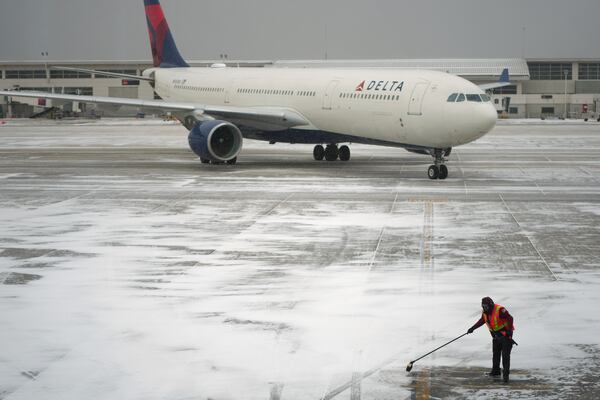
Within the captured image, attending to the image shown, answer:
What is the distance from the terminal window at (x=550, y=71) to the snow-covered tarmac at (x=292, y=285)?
Result: 318ft

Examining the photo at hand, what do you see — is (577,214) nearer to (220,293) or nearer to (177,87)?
(220,293)

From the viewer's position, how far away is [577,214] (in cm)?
2500

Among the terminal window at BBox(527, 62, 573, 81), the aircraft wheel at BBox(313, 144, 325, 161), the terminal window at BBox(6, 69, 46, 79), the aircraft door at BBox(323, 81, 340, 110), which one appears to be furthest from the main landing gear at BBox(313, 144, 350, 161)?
the terminal window at BBox(6, 69, 46, 79)

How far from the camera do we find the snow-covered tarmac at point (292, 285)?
11.6m

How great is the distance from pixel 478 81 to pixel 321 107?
8536cm

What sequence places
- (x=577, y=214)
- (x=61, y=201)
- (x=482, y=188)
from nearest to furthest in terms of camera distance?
(x=577, y=214)
(x=61, y=201)
(x=482, y=188)

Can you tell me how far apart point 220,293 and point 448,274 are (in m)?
4.33

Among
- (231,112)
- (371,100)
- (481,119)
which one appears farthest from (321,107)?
(481,119)

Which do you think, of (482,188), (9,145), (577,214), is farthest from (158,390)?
(9,145)

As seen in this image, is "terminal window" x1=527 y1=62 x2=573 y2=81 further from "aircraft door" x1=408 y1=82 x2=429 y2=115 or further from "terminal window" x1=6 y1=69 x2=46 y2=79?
"aircraft door" x1=408 y1=82 x2=429 y2=115

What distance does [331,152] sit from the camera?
41688 millimetres

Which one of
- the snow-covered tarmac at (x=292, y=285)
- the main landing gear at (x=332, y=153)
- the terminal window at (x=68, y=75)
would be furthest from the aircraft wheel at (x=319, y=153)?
the terminal window at (x=68, y=75)

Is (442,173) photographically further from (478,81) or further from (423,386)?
(478,81)

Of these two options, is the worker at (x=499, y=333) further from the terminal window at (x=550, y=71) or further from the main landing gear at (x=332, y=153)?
the terminal window at (x=550, y=71)
